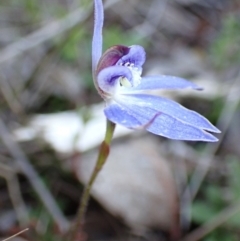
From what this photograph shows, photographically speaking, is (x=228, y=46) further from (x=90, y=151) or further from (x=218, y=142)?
(x=90, y=151)

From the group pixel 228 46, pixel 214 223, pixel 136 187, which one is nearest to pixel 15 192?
pixel 136 187

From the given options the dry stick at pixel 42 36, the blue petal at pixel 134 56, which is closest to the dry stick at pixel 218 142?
the dry stick at pixel 42 36

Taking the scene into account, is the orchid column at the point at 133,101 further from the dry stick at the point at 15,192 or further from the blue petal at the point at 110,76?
the dry stick at the point at 15,192

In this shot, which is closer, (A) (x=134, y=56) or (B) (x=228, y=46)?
(A) (x=134, y=56)

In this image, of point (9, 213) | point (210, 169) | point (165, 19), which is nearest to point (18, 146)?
point (9, 213)

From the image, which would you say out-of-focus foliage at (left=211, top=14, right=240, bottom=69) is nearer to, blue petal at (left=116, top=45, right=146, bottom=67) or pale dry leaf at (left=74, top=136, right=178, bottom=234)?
pale dry leaf at (left=74, top=136, right=178, bottom=234)

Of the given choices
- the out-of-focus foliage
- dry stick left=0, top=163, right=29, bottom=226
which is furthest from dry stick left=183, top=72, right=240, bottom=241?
dry stick left=0, top=163, right=29, bottom=226

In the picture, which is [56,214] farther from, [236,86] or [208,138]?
[236,86]
